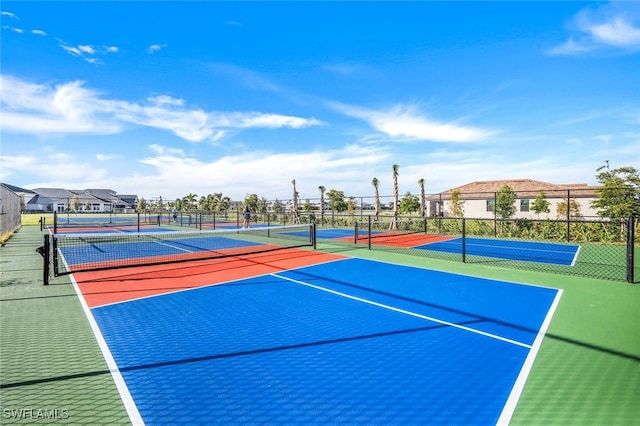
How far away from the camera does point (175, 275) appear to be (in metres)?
9.48

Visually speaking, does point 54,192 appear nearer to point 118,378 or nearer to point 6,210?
point 6,210

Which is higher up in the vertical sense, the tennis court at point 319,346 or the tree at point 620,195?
the tree at point 620,195

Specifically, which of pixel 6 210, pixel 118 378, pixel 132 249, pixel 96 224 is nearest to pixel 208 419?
pixel 118 378

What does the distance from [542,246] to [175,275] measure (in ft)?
53.0

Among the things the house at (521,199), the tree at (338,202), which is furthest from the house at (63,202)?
the house at (521,199)

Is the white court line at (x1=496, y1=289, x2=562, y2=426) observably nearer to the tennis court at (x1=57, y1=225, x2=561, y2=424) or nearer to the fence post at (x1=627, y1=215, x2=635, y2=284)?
the tennis court at (x1=57, y1=225, x2=561, y2=424)

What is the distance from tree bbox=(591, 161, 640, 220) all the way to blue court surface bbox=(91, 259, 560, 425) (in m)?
14.0

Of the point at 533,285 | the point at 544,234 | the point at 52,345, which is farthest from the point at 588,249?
the point at 52,345

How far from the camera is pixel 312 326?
5.43m

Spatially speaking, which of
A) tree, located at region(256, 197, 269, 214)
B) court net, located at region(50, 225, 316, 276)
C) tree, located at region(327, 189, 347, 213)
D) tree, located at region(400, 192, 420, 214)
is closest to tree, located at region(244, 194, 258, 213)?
tree, located at region(256, 197, 269, 214)

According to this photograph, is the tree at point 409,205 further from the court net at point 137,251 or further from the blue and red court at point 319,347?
the blue and red court at point 319,347

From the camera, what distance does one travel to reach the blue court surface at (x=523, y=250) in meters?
12.3

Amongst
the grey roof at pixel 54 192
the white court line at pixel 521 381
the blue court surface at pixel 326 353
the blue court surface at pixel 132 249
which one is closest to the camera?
the white court line at pixel 521 381

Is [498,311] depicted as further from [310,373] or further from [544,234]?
[544,234]
